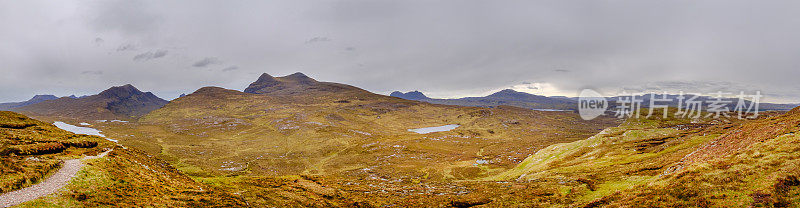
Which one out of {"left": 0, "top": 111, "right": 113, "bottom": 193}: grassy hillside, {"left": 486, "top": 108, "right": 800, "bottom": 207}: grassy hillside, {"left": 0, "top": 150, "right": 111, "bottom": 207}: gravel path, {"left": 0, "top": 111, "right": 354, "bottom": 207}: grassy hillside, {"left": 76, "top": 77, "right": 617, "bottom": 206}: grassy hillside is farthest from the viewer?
{"left": 76, "top": 77, "right": 617, "bottom": 206}: grassy hillside

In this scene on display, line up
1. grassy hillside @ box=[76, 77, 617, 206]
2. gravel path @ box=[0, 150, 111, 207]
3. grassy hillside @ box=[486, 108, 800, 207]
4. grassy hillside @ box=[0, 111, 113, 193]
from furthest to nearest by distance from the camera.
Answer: grassy hillside @ box=[76, 77, 617, 206]
grassy hillside @ box=[0, 111, 113, 193]
grassy hillside @ box=[486, 108, 800, 207]
gravel path @ box=[0, 150, 111, 207]

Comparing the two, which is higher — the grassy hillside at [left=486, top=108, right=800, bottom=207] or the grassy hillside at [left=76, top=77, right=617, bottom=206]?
the grassy hillside at [left=486, top=108, right=800, bottom=207]

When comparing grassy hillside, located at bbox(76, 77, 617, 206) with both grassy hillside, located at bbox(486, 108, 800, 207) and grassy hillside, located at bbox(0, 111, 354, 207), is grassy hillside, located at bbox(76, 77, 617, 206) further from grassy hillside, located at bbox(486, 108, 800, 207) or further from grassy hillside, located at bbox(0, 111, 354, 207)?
grassy hillside, located at bbox(486, 108, 800, 207)

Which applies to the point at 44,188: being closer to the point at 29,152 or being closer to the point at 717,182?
the point at 29,152

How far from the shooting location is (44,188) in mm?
Answer: 20016

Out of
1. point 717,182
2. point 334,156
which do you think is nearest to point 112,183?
point 717,182

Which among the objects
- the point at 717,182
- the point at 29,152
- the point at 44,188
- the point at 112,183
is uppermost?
the point at 29,152

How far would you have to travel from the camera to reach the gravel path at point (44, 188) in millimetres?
17920

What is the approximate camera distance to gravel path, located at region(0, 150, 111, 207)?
17.9 m

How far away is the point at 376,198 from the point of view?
34.7m

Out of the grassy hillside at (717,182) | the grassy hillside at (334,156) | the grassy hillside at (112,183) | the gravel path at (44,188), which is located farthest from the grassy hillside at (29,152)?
the grassy hillside at (717,182)

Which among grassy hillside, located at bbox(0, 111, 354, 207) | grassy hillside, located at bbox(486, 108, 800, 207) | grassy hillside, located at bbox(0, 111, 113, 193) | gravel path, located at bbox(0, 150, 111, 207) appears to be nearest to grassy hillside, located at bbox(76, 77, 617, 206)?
grassy hillside, located at bbox(0, 111, 354, 207)

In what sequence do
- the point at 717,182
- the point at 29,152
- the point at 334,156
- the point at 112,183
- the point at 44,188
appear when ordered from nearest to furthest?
1. the point at 44,188
2. the point at 717,182
3. the point at 112,183
4. the point at 29,152
5. the point at 334,156

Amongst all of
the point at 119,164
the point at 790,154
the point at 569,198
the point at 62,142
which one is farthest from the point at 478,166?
the point at 62,142
